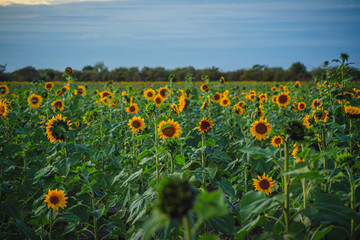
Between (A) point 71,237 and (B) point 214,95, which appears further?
(B) point 214,95

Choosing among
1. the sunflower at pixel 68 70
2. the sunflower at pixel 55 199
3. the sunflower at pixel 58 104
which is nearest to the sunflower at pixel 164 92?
the sunflower at pixel 68 70

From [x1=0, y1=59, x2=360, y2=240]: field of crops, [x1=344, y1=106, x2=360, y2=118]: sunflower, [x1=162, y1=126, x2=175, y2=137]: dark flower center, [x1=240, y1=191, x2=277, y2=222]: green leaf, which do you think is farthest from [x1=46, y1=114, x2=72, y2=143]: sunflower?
[x1=344, y1=106, x2=360, y2=118]: sunflower

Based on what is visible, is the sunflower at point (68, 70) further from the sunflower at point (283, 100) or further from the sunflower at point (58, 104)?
the sunflower at point (283, 100)

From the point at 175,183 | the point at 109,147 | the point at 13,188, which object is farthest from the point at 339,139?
the point at 13,188

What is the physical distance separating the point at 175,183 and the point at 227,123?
393 centimetres


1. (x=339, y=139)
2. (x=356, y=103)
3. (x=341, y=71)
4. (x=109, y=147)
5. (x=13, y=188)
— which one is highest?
(x=341, y=71)

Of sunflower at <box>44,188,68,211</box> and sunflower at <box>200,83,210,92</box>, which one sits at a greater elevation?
sunflower at <box>200,83,210,92</box>

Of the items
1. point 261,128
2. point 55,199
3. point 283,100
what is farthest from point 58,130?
point 283,100

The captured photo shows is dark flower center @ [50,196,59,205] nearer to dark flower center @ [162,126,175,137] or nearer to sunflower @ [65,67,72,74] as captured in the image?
dark flower center @ [162,126,175,137]

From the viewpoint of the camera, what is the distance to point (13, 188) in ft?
10.1

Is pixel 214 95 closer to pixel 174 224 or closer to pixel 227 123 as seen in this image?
pixel 227 123

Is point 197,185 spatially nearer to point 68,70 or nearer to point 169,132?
point 169,132

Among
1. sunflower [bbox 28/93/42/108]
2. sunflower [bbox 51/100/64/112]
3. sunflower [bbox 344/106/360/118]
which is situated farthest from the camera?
sunflower [bbox 28/93/42/108]

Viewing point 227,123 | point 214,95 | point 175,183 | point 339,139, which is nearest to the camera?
point 175,183
